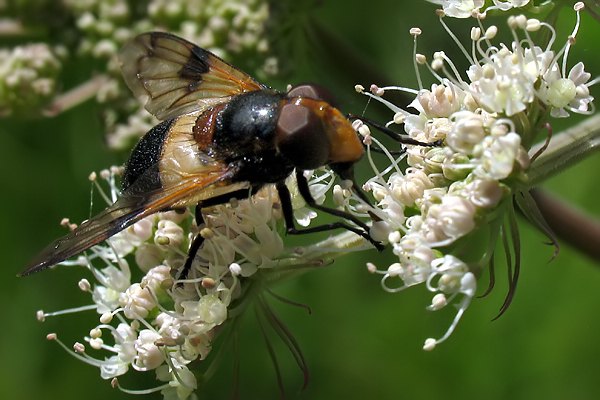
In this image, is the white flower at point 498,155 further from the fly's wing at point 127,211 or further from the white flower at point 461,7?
the fly's wing at point 127,211

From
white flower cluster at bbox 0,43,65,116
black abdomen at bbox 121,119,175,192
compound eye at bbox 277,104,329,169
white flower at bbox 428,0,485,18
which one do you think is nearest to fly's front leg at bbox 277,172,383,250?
compound eye at bbox 277,104,329,169

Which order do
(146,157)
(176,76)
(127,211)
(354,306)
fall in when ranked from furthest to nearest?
(354,306) → (176,76) → (146,157) → (127,211)

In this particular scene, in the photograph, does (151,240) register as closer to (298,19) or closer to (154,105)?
(154,105)

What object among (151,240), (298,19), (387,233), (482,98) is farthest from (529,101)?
(298,19)

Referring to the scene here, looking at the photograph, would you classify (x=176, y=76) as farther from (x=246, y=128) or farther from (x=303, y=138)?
(x=303, y=138)

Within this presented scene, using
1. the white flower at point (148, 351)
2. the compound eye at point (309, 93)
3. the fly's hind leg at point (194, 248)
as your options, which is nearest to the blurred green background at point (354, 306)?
the compound eye at point (309, 93)

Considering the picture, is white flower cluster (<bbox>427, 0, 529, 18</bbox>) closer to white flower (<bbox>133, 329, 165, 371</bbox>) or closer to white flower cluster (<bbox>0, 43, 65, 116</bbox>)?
white flower (<bbox>133, 329, 165, 371</bbox>)

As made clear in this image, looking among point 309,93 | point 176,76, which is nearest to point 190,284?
point 309,93
